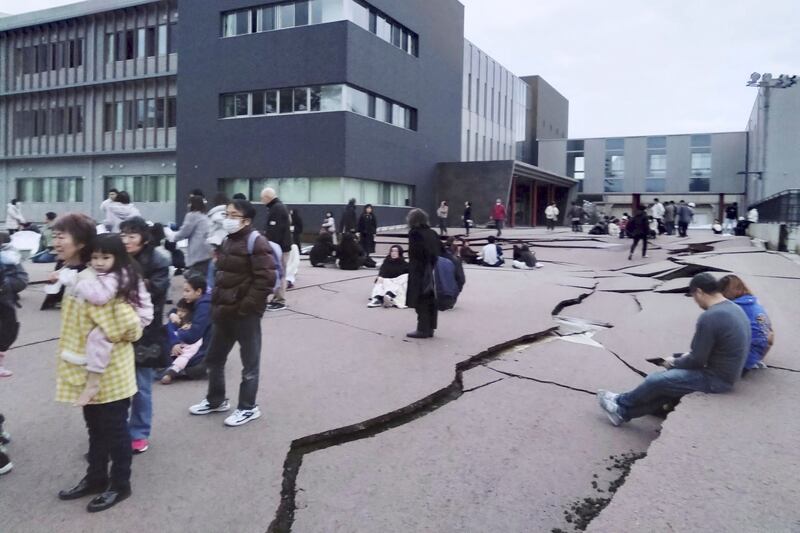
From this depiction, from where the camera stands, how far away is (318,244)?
14859 millimetres

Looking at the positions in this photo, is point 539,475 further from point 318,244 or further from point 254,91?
point 254,91

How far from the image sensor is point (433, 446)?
4.09m

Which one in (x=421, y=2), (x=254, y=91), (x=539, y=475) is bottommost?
(x=539, y=475)

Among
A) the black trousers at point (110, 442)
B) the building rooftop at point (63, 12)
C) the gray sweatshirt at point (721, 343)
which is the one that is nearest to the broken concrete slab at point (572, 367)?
the gray sweatshirt at point (721, 343)

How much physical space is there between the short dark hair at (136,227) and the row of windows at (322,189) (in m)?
21.9

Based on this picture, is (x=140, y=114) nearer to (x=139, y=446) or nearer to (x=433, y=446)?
(x=139, y=446)

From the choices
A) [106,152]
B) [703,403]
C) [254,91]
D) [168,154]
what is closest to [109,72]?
[106,152]

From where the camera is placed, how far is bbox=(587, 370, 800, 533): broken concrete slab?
2.93 m

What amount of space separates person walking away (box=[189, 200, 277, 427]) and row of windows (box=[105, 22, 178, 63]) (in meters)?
33.6

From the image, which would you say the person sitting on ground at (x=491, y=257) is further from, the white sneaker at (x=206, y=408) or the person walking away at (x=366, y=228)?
the white sneaker at (x=206, y=408)

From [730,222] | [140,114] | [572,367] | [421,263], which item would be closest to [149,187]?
[140,114]

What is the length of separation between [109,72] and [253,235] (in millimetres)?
37783

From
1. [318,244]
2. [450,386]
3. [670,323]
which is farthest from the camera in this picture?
[318,244]

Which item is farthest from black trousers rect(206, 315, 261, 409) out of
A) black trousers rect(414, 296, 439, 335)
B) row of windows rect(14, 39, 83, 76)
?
row of windows rect(14, 39, 83, 76)
